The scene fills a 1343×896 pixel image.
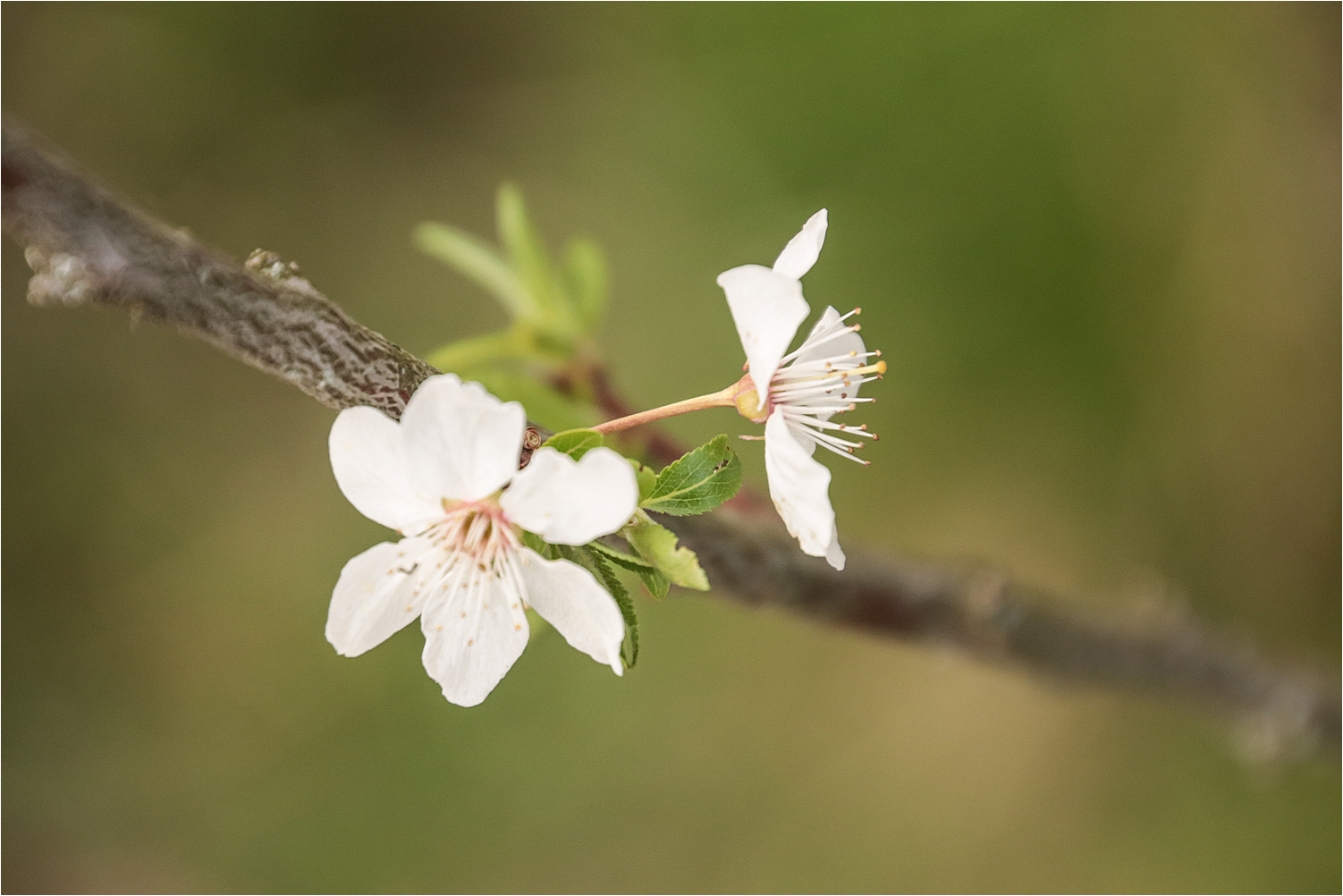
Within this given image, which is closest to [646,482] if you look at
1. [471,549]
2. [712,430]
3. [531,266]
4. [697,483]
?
[697,483]

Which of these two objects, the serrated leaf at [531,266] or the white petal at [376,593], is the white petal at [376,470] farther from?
the serrated leaf at [531,266]

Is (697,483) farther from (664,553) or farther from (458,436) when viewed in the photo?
(458,436)

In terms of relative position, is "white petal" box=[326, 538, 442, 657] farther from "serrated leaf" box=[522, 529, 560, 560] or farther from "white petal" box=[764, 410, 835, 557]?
"white petal" box=[764, 410, 835, 557]

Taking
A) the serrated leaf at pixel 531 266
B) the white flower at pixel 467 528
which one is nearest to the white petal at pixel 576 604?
the white flower at pixel 467 528

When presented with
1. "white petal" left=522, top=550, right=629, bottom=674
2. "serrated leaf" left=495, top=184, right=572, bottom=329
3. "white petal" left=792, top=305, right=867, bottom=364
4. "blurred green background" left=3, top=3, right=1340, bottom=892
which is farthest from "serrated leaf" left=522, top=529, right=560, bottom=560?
"blurred green background" left=3, top=3, right=1340, bottom=892

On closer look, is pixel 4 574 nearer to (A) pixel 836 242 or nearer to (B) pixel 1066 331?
(A) pixel 836 242

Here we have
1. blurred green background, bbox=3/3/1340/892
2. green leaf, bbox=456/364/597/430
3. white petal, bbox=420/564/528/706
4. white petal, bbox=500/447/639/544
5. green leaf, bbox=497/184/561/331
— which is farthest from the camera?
blurred green background, bbox=3/3/1340/892
